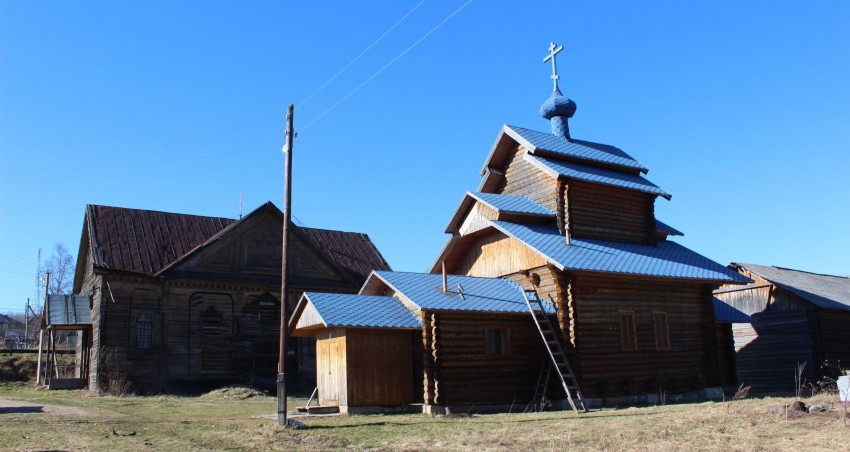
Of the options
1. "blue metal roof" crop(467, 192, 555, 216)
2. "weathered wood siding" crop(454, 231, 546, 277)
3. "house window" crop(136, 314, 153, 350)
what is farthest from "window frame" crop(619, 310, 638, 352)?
"house window" crop(136, 314, 153, 350)

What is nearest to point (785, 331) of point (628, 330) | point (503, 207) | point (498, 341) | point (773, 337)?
point (773, 337)

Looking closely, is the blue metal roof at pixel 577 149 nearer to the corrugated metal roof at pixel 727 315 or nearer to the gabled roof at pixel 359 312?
the corrugated metal roof at pixel 727 315

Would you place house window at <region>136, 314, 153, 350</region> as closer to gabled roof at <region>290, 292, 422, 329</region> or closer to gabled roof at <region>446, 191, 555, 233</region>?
gabled roof at <region>290, 292, 422, 329</region>

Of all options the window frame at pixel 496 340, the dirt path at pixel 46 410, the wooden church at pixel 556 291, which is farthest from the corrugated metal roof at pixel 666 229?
the dirt path at pixel 46 410

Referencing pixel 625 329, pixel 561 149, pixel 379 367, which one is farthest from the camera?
pixel 561 149

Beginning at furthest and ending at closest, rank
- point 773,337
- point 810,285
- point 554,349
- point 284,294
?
1. point 810,285
2. point 773,337
3. point 554,349
4. point 284,294

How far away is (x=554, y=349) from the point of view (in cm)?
2122

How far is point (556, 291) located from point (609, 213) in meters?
4.83

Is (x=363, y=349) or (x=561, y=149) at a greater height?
(x=561, y=149)

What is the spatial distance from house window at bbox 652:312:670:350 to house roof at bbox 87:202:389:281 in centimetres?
1619

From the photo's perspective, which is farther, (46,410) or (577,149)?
(577,149)

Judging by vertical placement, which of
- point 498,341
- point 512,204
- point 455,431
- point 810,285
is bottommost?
point 455,431

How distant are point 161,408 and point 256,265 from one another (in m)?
11.5

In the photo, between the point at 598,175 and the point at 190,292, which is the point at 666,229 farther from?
the point at 190,292
